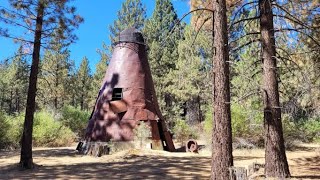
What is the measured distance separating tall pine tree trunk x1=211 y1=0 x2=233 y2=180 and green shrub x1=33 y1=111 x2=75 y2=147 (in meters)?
15.9

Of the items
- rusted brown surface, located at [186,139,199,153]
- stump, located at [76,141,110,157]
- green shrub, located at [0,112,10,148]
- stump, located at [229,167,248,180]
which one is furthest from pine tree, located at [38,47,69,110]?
stump, located at [229,167,248,180]

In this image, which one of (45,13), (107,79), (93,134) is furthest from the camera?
(107,79)

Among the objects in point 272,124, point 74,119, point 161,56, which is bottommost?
point 272,124

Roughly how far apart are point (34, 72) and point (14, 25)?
70.6 inches

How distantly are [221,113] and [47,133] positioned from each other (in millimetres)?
16143

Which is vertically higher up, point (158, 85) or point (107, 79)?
point (158, 85)

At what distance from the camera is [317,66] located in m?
11.2

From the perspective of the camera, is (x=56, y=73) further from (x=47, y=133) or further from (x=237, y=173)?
(x=237, y=173)

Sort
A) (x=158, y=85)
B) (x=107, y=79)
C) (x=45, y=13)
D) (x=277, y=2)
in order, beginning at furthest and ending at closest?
(x=158, y=85)
(x=107, y=79)
(x=45, y=13)
(x=277, y=2)

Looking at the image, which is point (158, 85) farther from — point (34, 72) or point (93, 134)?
point (34, 72)

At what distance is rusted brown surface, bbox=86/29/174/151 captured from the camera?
16094mm

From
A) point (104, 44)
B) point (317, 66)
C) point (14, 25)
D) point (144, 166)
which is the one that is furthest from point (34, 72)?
point (104, 44)

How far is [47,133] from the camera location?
2105 centimetres

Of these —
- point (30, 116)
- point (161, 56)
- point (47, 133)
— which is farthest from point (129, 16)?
point (30, 116)
